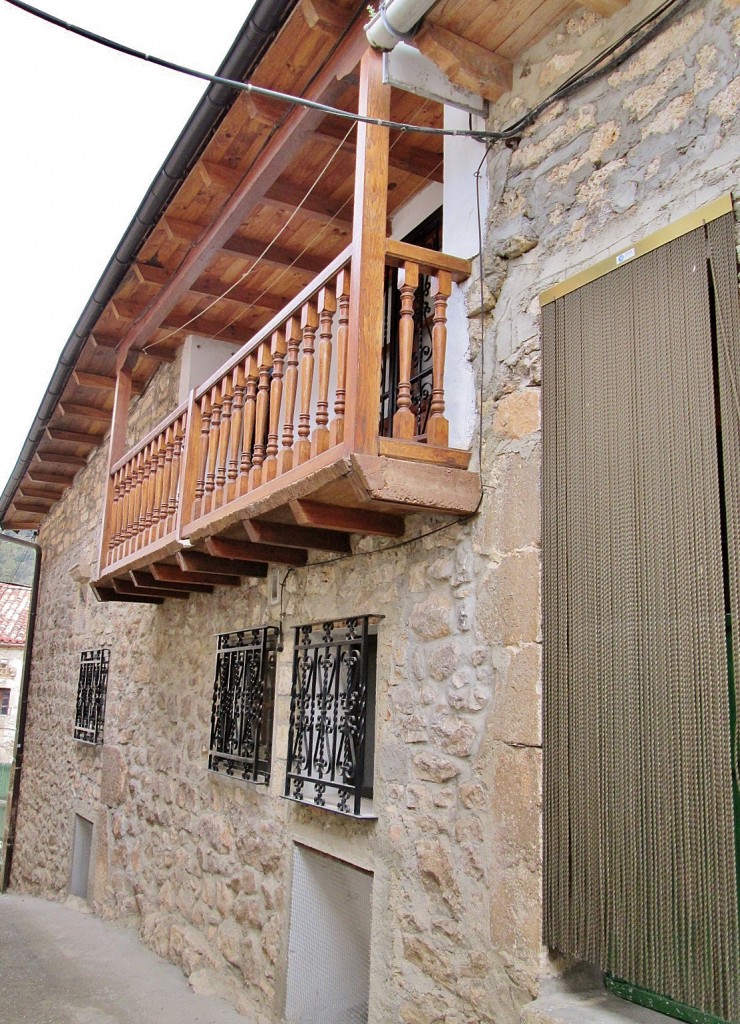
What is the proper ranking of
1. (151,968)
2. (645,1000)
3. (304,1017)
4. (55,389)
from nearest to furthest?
(645,1000), (304,1017), (151,968), (55,389)

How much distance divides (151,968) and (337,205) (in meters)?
5.12

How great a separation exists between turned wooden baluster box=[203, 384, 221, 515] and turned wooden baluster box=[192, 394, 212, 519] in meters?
0.03

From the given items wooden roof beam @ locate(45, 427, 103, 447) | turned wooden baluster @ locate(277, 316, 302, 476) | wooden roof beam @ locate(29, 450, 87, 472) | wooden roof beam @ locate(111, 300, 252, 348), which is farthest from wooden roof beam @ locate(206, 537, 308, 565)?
wooden roof beam @ locate(29, 450, 87, 472)

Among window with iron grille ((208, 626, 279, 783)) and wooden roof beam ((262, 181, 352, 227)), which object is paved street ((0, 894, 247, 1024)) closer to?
window with iron grille ((208, 626, 279, 783))

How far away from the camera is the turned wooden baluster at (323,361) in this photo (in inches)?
142

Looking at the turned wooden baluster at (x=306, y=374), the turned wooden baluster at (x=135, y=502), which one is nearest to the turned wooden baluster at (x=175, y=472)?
the turned wooden baluster at (x=135, y=502)

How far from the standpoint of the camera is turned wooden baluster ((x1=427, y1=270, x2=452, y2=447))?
352 centimetres

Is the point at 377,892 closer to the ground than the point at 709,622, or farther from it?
closer to the ground

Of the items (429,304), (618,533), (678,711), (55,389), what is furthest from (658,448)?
(55,389)

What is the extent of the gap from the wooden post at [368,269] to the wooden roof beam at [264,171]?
332 millimetres

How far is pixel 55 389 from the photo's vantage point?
→ 26.6ft

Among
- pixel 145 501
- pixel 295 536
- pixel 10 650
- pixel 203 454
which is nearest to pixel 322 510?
pixel 295 536

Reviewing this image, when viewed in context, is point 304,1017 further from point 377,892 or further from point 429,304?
point 429,304

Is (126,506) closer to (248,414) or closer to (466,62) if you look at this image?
(248,414)
